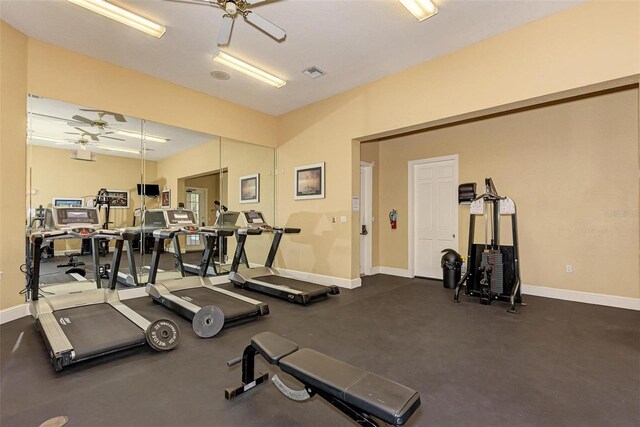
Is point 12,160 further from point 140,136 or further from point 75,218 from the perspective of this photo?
point 140,136

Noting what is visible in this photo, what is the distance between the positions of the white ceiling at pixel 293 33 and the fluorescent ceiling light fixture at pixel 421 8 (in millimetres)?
97

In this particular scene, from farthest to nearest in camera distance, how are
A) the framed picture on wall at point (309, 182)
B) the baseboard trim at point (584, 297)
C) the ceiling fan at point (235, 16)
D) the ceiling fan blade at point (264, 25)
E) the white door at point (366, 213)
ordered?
the white door at point (366, 213) < the framed picture on wall at point (309, 182) < the baseboard trim at point (584, 297) < the ceiling fan blade at point (264, 25) < the ceiling fan at point (235, 16)

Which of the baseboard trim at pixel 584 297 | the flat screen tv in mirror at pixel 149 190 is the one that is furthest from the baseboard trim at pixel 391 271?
the flat screen tv in mirror at pixel 149 190

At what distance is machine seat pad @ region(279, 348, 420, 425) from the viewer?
1.46m

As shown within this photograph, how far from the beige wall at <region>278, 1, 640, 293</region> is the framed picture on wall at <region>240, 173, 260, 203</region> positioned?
527mm

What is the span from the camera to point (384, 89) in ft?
17.2

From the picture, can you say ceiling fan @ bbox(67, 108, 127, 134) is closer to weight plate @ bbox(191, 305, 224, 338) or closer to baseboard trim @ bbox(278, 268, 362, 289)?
weight plate @ bbox(191, 305, 224, 338)

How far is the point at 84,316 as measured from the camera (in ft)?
11.8

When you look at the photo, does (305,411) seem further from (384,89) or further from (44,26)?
Result: (44,26)

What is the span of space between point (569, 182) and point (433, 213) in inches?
91.8

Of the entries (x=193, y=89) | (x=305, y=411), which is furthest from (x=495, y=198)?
(x=193, y=89)

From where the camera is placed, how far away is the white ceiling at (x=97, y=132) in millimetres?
4156

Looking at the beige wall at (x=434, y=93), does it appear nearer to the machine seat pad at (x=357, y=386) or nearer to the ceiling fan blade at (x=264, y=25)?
the ceiling fan blade at (x=264, y=25)

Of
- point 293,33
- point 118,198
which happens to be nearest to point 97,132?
point 118,198
